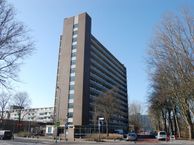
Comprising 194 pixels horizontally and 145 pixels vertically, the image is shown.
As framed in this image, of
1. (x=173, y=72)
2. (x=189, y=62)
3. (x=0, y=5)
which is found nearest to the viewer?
(x=0, y=5)

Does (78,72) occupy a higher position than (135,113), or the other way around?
(78,72)

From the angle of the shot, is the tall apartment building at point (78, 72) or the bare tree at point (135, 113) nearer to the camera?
the tall apartment building at point (78, 72)

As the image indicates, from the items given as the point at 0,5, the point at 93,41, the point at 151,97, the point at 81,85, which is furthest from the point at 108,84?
the point at 0,5

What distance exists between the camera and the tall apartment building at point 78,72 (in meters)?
73.6

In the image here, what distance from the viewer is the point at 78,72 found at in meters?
77.0

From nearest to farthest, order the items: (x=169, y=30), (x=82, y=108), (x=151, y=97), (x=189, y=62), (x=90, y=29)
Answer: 1. (x=189, y=62)
2. (x=169, y=30)
3. (x=151, y=97)
4. (x=82, y=108)
5. (x=90, y=29)

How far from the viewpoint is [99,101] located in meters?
61.9

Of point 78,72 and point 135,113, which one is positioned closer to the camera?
point 78,72

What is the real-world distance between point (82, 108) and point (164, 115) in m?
24.4

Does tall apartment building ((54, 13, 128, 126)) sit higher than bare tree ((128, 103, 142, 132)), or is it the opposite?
tall apartment building ((54, 13, 128, 126))

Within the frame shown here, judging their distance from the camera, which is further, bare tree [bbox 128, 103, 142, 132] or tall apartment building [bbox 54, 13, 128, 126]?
bare tree [bbox 128, 103, 142, 132]

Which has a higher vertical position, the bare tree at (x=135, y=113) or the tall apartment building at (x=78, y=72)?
the tall apartment building at (x=78, y=72)

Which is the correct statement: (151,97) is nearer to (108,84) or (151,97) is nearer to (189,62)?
(189,62)

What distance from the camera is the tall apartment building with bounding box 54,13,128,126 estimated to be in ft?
242
